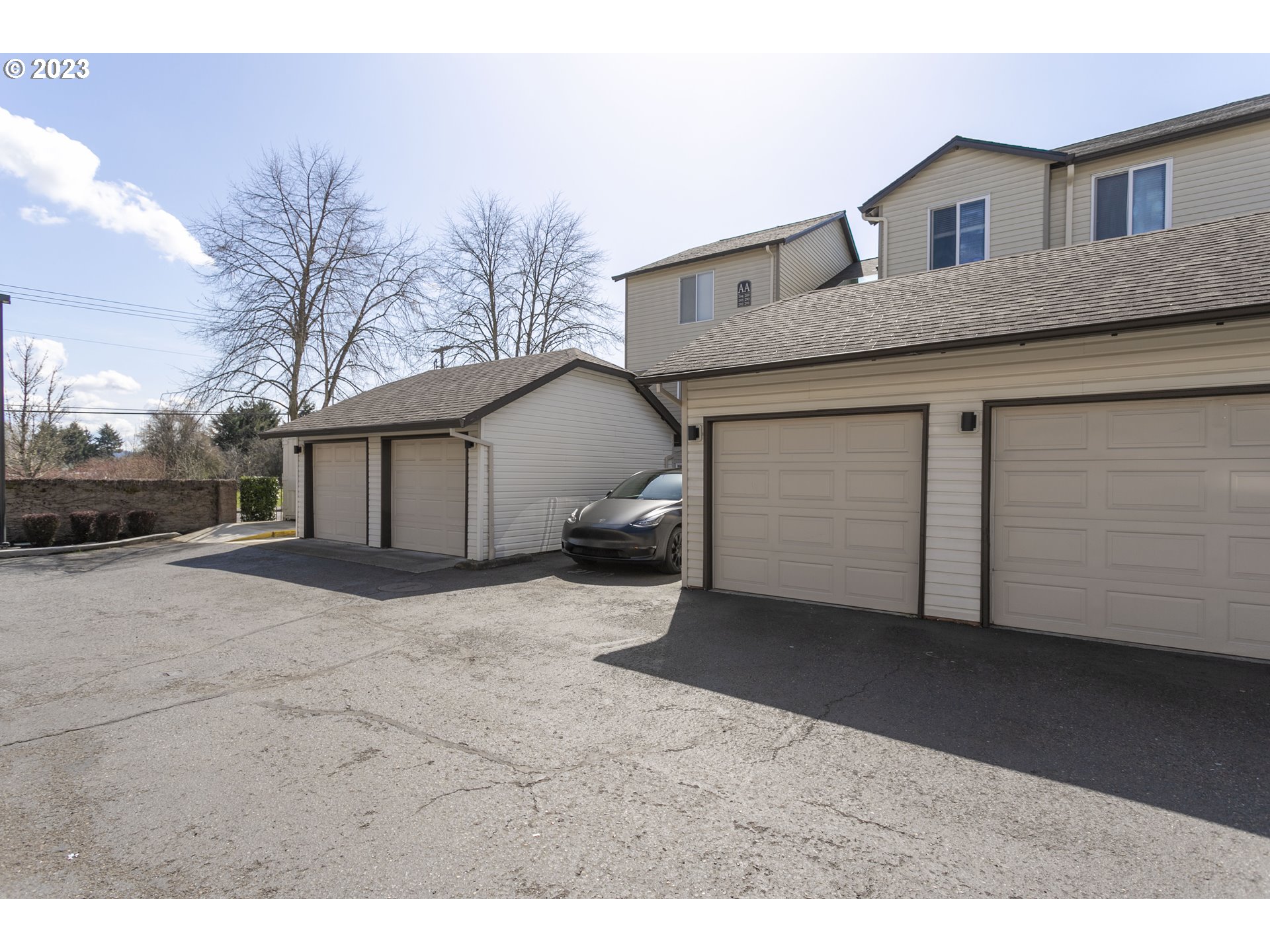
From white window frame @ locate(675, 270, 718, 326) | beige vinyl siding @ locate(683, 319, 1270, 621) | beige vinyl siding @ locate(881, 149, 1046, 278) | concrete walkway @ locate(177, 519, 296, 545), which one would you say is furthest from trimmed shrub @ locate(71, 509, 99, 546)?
beige vinyl siding @ locate(881, 149, 1046, 278)

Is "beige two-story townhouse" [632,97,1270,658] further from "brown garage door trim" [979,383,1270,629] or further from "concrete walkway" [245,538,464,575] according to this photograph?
"concrete walkway" [245,538,464,575]

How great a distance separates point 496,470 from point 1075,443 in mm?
8053

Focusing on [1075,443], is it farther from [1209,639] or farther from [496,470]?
[496,470]

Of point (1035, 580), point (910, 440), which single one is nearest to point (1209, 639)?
point (1035, 580)

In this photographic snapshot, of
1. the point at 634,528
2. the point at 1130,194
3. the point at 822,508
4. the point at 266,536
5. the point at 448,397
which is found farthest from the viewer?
the point at 266,536

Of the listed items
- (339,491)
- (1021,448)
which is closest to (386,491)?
(339,491)

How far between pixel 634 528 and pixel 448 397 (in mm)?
4914

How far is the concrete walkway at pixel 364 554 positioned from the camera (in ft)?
31.6

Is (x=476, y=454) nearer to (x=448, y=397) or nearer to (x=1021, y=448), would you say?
(x=448, y=397)

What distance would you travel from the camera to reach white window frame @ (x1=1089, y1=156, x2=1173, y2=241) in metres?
9.87

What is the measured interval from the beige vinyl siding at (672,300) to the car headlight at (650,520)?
6.69m

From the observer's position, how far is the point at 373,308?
75.6 feet

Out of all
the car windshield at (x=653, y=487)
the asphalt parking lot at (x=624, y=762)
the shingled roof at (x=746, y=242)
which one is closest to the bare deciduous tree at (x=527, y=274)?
the shingled roof at (x=746, y=242)

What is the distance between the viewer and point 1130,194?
1023cm
